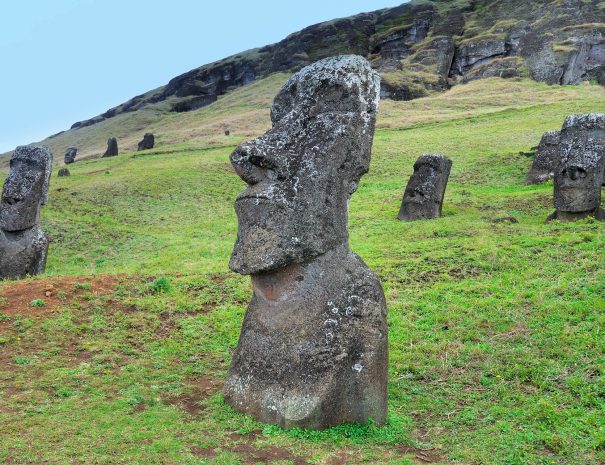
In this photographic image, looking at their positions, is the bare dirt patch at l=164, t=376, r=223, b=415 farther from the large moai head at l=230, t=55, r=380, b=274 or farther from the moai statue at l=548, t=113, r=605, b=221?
the moai statue at l=548, t=113, r=605, b=221

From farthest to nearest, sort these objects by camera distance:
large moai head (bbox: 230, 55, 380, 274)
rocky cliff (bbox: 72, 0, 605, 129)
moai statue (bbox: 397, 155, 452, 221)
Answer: rocky cliff (bbox: 72, 0, 605, 129), moai statue (bbox: 397, 155, 452, 221), large moai head (bbox: 230, 55, 380, 274)

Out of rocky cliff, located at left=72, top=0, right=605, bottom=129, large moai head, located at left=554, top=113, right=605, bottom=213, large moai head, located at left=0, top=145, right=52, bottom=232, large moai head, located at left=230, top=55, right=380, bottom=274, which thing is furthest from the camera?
rocky cliff, located at left=72, top=0, right=605, bottom=129

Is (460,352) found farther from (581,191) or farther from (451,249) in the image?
(581,191)

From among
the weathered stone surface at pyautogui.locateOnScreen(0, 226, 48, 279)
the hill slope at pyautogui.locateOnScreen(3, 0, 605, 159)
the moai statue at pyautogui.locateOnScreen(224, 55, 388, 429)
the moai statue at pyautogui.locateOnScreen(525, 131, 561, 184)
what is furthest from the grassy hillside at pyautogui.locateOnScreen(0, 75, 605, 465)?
the hill slope at pyautogui.locateOnScreen(3, 0, 605, 159)

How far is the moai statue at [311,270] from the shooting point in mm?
5922

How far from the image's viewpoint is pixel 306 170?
6156 mm

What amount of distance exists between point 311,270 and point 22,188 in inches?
430

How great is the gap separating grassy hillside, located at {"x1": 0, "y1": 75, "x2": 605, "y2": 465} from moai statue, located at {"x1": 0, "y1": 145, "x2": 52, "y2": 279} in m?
1.92

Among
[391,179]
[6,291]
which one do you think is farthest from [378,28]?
[6,291]

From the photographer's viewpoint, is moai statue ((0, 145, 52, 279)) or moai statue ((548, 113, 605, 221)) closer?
moai statue ((0, 145, 52, 279))

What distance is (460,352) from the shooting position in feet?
27.1

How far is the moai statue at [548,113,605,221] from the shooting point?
1636cm

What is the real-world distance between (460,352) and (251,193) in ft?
13.3

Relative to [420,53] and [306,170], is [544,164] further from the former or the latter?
[420,53]
